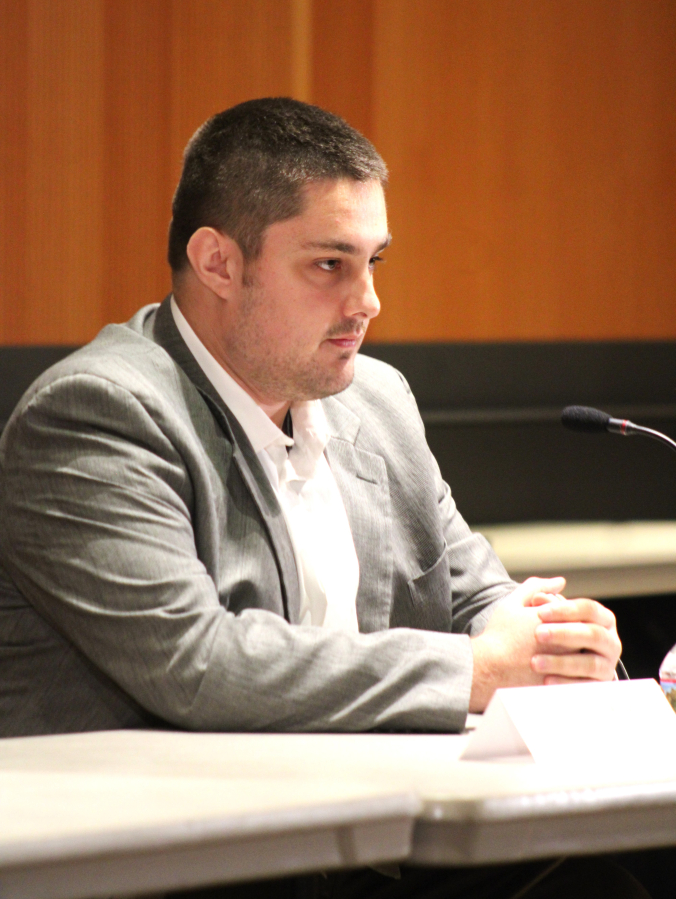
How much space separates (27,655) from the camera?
1350mm

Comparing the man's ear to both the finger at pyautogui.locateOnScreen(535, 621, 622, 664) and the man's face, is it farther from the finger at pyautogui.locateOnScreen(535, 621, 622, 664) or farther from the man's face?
the finger at pyautogui.locateOnScreen(535, 621, 622, 664)

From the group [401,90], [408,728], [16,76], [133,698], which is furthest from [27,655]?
[401,90]

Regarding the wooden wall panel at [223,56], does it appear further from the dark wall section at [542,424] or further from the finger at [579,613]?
the finger at [579,613]

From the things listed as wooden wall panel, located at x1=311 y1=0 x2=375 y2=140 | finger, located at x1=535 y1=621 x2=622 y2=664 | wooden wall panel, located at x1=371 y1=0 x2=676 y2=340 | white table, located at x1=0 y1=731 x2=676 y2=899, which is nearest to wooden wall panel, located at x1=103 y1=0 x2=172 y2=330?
wooden wall panel, located at x1=311 y1=0 x2=375 y2=140

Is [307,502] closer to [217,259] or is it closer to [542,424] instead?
[217,259]

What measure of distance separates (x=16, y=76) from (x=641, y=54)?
1925 millimetres

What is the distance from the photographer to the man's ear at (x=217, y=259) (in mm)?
1591

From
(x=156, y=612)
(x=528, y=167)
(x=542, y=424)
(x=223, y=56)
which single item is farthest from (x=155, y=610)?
(x=528, y=167)

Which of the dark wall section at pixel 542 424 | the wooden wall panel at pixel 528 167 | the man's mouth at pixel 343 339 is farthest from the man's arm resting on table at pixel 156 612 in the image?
the wooden wall panel at pixel 528 167

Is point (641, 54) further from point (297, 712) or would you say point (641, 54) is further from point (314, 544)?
point (297, 712)

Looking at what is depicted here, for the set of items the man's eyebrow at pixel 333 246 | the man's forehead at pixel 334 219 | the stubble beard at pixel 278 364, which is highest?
the man's forehead at pixel 334 219

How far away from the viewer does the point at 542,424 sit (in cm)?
332

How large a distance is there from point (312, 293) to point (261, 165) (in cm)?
19

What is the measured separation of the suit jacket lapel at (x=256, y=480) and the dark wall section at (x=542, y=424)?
1625 millimetres
